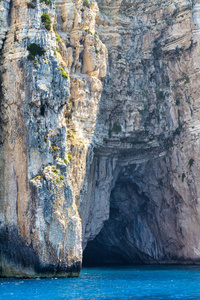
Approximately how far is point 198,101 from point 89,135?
13.8 m

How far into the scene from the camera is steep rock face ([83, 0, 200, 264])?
5047 cm

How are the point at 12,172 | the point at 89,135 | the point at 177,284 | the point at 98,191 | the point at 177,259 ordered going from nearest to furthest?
the point at 177,284 < the point at 12,172 < the point at 89,135 < the point at 98,191 < the point at 177,259

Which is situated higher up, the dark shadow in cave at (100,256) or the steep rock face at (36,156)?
the steep rock face at (36,156)

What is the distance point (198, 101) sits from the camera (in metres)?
51.2

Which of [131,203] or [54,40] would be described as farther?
[131,203]

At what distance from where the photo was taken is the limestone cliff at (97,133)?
120 ft

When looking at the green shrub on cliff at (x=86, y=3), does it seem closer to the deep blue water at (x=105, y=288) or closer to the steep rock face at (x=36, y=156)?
the steep rock face at (x=36, y=156)

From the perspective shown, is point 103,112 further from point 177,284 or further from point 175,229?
point 177,284

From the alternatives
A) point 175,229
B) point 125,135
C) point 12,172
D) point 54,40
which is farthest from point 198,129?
point 12,172

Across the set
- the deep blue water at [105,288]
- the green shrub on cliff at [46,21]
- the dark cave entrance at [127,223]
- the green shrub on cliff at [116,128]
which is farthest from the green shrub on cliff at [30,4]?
the deep blue water at [105,288]

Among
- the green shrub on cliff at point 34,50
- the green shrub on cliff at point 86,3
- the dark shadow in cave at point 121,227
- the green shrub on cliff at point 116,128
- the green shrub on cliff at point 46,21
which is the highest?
the green shrub on cliff at point 86,3

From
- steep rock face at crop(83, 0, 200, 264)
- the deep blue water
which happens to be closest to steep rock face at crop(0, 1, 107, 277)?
the deep blue water

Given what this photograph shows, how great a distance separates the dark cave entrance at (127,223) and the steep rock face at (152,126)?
0.12 metres

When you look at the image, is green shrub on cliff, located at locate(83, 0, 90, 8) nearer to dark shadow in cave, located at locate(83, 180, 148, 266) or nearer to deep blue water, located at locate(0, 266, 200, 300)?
dark shadow in cave, located at locate(83, 180, 148, 266)
